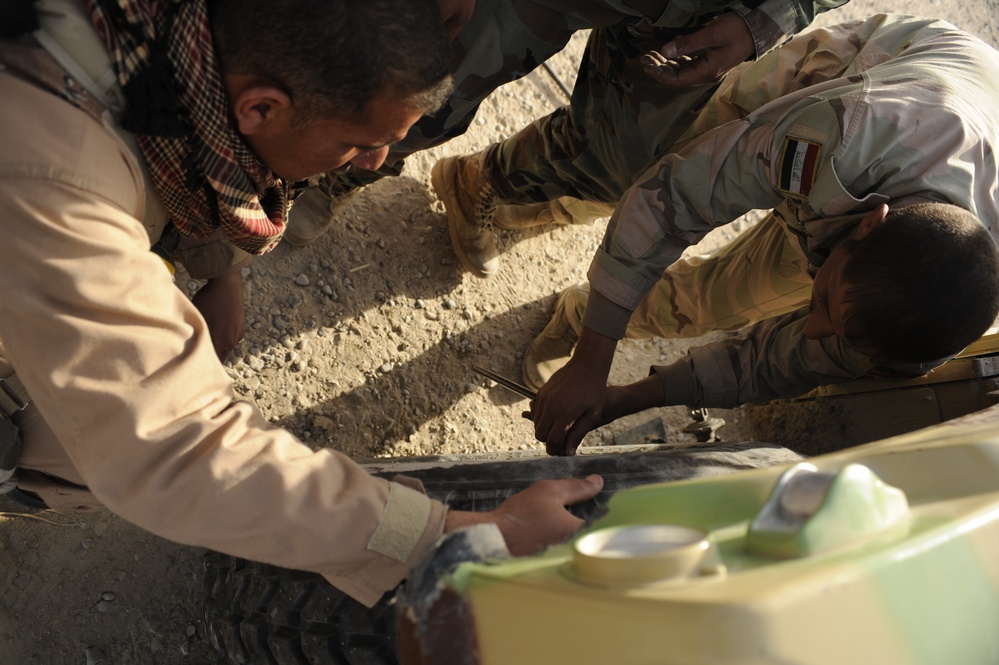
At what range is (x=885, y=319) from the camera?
1624 mm

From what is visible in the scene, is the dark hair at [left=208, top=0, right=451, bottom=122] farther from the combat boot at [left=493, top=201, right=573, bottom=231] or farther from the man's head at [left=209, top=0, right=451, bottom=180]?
the combat boot at [left=493, top=201, right=573, bottom=231]

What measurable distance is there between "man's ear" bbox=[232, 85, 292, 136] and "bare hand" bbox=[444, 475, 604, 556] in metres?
0.60

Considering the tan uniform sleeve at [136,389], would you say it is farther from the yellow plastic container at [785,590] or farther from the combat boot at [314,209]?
the combat boot at [314,209]

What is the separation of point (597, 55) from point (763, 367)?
93 cm

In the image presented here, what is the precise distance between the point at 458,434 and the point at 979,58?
1679mm

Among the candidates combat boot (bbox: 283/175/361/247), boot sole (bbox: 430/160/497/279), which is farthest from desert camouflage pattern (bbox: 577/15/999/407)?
combat boot (bbox: 283/175/361/247)

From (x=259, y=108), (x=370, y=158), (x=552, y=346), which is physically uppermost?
(x=259, y=108)

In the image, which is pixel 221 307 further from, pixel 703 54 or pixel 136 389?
pixel 703 54

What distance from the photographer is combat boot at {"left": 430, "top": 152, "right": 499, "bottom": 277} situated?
98.7 inches

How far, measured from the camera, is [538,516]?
3.59ft

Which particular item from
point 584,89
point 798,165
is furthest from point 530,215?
point 798,165

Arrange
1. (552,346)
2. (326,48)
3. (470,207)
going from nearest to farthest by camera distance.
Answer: (326,48) < (470,207) < (552,346)

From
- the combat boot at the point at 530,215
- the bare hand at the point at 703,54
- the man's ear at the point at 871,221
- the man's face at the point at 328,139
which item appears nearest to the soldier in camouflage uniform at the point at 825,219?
the man's ear at the point at 871,221

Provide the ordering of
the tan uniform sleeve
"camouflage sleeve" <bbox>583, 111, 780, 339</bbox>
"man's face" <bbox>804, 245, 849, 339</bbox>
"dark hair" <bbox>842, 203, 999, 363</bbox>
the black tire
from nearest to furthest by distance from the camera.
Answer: the tan uniform sleeve → the black tire → "dark hair" <bbox>842, 203, 999, 363</bbox> → "man's face" <bbox>804, 245, 849, 339</bbox> → "camouflage sleeve" <bbox>583, 111, 780, 339</bbox>
